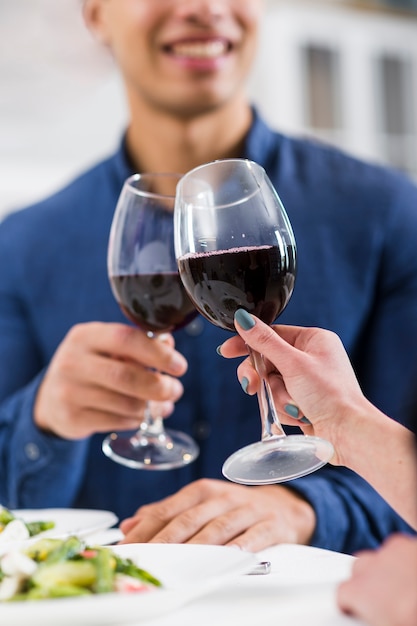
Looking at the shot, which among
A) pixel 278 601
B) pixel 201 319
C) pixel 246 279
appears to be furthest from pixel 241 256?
pixel 201 319

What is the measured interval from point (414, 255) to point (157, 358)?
56 cm

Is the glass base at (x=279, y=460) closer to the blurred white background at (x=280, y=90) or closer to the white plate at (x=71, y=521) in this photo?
the white plate at (x=71, y=521)

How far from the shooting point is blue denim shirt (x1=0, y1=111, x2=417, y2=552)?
136 centimetres

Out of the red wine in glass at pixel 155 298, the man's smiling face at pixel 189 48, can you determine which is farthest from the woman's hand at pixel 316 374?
the man's smiling face at pixel 189 48

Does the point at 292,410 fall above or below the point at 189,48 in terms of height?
below

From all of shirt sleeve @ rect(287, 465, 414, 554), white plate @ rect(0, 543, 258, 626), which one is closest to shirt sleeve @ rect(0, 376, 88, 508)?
shirt sleeve @ rect(287, 465, 414, 554)

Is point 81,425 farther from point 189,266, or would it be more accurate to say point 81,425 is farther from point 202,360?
point 189,266

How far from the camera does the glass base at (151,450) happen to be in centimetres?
107

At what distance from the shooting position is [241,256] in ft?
2.49

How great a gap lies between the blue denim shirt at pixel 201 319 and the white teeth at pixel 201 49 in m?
0.18

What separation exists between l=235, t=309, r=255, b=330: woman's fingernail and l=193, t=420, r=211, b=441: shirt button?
2.56 feet

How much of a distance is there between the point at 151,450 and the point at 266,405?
1.31 ft

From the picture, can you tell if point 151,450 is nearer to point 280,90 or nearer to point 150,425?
point 150,425

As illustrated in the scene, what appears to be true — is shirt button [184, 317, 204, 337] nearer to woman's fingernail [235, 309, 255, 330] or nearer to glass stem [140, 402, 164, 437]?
glass stem [140, 402, 164, 437]
